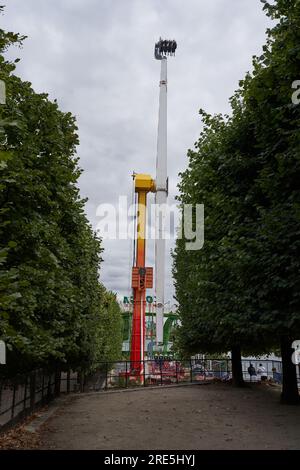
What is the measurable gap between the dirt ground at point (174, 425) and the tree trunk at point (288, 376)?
1.95 ft

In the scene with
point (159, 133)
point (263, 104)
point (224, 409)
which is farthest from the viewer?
point (159, 133)

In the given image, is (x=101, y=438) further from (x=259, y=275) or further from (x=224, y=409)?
(x=224, y=409)

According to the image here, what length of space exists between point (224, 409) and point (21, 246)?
10.2 m

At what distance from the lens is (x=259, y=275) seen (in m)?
11.2

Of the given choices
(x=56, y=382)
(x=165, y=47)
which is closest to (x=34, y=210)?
(x=56, y=382)

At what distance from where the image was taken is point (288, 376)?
1588cm

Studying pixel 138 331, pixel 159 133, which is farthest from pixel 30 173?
pixel 159 133

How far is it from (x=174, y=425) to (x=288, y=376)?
5515mm

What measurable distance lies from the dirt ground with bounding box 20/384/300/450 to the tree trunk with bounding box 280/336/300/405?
0.60 metres

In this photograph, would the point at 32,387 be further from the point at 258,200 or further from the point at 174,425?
the point at 258,200

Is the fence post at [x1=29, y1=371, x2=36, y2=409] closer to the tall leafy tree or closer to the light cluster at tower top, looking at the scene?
the tall leafy tree

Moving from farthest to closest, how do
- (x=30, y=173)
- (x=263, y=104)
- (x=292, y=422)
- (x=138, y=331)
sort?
(x=138, y=331) < (x=292, y=422) < (x=263, y=104) < (x=30, y=173)

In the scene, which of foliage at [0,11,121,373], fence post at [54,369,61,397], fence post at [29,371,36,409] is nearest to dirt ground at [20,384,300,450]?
fence post at [29,371,36,409]

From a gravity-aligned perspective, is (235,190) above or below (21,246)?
above
